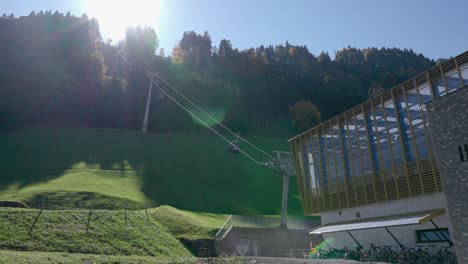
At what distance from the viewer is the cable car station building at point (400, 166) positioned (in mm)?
17250

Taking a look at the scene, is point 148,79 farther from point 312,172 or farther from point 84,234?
point 84,234

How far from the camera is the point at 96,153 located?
57.4 metres

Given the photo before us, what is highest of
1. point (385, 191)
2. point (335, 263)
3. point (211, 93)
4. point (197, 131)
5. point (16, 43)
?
point (16, 43)

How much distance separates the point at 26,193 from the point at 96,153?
2050 centimetres

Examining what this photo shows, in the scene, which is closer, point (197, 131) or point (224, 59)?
point (197, 131)

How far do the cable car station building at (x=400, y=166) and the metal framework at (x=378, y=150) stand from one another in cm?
5

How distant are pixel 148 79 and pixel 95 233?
66.5 m

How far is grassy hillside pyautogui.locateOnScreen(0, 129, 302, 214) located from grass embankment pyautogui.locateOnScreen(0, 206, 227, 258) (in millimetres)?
10092

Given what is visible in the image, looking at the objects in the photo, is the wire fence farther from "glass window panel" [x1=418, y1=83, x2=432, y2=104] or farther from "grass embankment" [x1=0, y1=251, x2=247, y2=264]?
"glass window panel" [x1=418, y1=83, x2=432, y2=104]

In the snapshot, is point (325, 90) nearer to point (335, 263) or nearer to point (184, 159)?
point (184, 159)

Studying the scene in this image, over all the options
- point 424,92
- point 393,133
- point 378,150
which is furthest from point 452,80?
point 378,150

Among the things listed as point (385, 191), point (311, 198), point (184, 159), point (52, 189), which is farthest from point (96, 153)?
point (385, 191)

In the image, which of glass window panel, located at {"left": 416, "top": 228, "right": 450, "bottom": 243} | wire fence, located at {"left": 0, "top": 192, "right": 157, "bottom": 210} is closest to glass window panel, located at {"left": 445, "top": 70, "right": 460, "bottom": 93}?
glass window panel, located at {"left": 416, "top": 228, "right": 450, "bottom": 243}

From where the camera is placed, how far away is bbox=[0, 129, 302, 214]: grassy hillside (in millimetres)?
39844
